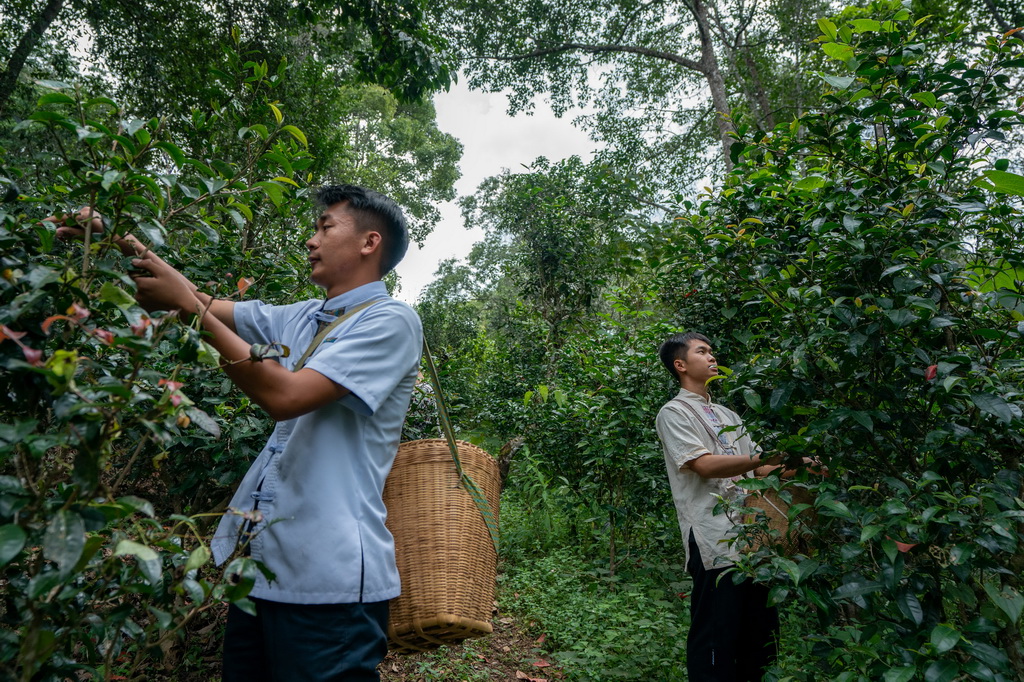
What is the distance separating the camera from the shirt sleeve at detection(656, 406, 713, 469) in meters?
2.59

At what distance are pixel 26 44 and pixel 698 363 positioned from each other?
7.62 meters

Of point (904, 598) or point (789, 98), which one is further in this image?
point (789, 98)

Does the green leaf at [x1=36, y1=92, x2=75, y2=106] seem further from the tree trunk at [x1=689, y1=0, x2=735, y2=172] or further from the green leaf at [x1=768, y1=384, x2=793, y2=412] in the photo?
the tree trunk at [x1=689, y1=0, x2=735, y2=172]

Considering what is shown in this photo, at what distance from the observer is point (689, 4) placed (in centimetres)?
1105

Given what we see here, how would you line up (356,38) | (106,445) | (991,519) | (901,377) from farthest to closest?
1. (356,38)
2. (901,377)
3. (991,519)
4. (106,445)

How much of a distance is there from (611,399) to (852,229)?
2576 millimetres

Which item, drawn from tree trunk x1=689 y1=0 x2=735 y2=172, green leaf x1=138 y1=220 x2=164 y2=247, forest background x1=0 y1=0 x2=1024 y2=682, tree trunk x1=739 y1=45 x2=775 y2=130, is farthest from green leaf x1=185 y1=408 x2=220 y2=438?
tree trunk x1=739 y1=45 x2=775 y2=130

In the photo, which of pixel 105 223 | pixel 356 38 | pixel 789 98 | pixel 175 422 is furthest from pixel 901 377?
pixel 789 98

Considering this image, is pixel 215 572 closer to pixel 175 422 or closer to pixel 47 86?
pixel 175 422

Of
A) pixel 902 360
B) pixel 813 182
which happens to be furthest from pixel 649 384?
pixel 902 360

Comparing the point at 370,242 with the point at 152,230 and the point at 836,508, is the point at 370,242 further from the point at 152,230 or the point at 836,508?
the point at 836,508

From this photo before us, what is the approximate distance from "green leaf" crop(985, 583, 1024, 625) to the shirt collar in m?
1.52

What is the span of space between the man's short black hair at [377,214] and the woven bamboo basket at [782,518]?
127 cm

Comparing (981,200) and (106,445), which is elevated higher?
(981,200)
